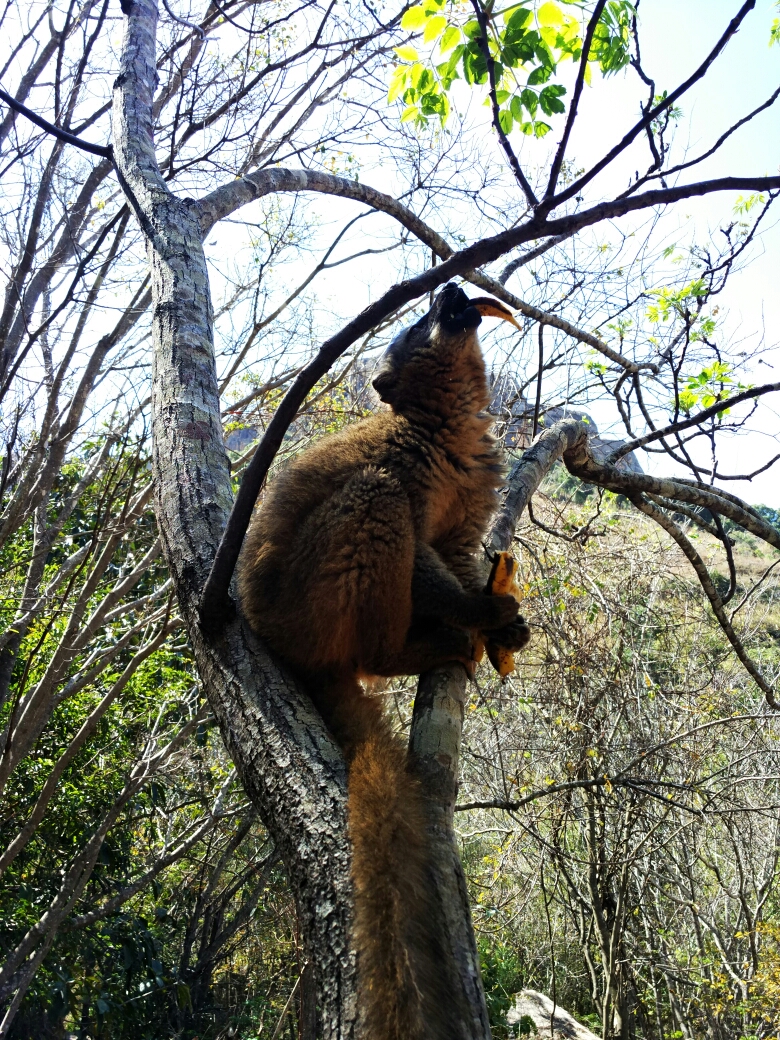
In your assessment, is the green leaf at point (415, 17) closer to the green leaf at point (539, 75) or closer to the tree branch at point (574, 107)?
the green leaf at point (539, 75)

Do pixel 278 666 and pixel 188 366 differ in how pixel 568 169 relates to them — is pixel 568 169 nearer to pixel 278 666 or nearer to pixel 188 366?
pixel 188 366

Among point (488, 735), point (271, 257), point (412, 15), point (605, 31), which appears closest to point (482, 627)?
point (605, 31)

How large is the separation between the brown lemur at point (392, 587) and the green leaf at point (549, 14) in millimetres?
1476

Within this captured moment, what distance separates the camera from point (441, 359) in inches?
170

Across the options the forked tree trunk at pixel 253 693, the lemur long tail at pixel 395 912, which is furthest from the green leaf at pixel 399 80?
the lemur long tail at pixel 395 912

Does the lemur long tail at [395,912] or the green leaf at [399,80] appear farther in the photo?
the green leaf at [399,80]

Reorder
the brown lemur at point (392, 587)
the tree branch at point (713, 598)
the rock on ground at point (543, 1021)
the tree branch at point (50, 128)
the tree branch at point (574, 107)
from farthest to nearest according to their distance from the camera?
the rock on ground at point (543, 1021) → the tree branch at point (713, 598) → the tree branch at point (50, 128) → the tree branch at point (574, 107) → the brown lemur at point (392, 587)

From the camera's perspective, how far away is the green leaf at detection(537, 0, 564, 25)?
10.9 ft

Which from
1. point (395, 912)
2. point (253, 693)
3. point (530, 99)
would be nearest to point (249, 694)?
point (253, 693)

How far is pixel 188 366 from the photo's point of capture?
108 inches

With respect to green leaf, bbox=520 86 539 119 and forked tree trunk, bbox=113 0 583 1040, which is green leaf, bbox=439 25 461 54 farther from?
forked tree trunk, bbox=113 0 583 1040

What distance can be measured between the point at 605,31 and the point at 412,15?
0.96 m

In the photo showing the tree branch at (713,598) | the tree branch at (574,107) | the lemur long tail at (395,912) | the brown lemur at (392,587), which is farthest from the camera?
the tree branch at (713,598)

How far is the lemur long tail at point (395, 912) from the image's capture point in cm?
149
